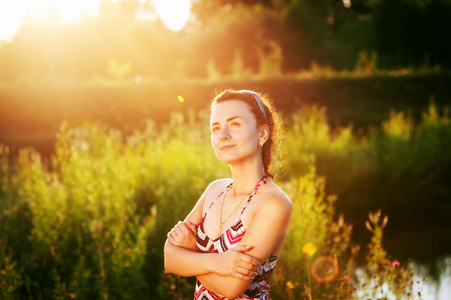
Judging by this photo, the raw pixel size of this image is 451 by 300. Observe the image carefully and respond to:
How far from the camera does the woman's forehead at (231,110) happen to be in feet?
6.73

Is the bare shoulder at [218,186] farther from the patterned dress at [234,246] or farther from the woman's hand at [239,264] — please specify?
the woman's hand at [239,264]

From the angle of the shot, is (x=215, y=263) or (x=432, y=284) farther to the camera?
(x=432, y=284)

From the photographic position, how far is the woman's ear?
6.89 feet

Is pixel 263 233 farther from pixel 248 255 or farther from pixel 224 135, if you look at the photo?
pixel 224 135

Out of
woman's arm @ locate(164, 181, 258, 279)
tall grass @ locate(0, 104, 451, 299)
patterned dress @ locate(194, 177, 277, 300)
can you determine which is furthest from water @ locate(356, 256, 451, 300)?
woman's arm @ locate(164, 181, 258, 279)

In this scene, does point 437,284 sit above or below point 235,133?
below

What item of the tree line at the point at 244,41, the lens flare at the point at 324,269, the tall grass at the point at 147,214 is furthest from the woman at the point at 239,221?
the tree line at the point at 244,41

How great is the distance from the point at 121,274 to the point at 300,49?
985 inches

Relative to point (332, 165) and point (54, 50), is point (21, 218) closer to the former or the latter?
point (332, 165)

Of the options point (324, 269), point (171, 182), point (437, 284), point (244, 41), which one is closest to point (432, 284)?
point (437, 284)

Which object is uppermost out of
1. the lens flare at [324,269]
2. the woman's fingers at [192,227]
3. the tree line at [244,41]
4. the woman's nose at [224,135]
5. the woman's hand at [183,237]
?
the tree line at [244,41]

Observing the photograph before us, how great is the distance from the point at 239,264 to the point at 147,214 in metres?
3.69

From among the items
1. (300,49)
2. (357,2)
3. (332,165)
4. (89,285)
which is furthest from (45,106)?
(357,2)

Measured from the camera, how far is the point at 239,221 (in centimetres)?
200
